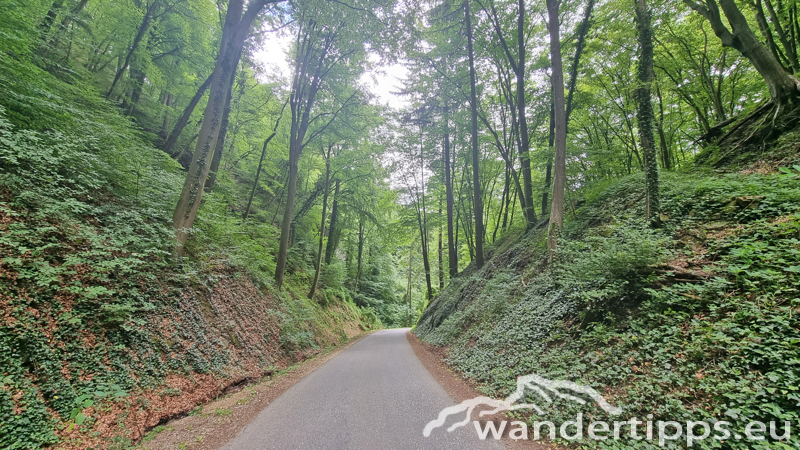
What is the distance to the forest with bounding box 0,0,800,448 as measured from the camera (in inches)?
135

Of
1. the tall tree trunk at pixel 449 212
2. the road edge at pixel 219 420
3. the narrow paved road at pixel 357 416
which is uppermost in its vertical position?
the tall tree trunk at pixel 449 212

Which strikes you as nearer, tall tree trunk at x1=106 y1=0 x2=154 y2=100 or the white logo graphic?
the white logo graphic

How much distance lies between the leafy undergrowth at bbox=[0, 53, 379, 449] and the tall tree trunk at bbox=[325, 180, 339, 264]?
34.9 ft

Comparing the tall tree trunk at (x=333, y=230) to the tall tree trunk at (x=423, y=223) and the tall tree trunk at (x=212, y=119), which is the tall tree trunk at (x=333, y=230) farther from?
the tall tree trunk at (x=212, y=119)

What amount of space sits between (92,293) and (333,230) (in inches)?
665

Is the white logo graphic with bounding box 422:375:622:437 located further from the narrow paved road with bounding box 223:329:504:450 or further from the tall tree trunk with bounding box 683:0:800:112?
the tall tree trunk with bounding box 683:0:800:112

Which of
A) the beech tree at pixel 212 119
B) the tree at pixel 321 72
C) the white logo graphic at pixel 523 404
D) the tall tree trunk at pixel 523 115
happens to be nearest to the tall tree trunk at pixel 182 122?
the tree at pixel 321 72

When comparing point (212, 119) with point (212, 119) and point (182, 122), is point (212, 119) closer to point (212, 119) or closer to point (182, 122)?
point (212, 119)

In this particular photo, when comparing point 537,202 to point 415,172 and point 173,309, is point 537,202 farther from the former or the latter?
point 173,309

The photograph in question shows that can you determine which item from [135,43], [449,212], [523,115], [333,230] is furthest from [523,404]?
[333,230]

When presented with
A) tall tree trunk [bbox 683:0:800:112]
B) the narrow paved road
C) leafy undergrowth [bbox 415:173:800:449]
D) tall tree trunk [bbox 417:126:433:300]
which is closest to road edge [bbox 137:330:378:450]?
the narrow paved road

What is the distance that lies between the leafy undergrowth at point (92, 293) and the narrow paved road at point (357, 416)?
156 centimetres

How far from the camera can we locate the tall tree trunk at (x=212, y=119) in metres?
6.81

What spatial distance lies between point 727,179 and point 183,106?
19482mm
